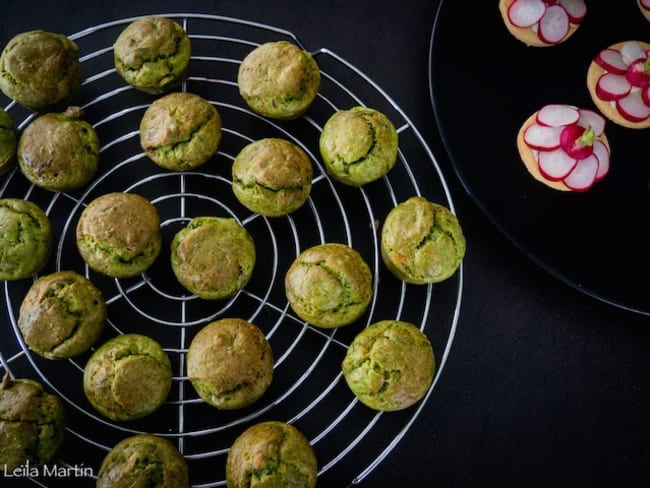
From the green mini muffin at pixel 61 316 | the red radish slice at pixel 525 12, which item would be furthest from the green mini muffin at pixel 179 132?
the red radish slice at pixel 525 12

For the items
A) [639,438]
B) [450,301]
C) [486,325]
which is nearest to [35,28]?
[450,301]

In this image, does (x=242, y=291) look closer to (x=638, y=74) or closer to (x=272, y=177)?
(x=272, y=177)

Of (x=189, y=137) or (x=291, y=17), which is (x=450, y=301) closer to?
(x=189, y=137)

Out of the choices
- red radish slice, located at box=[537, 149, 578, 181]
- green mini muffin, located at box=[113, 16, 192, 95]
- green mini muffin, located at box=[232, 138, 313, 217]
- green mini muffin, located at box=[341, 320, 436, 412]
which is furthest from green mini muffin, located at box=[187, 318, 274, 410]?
red radish slice, located at box=[537, 149, 578, 181]

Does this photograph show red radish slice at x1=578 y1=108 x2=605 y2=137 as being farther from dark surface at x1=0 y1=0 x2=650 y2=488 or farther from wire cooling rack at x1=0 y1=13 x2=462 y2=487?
wire cooling rack at x1=0 y1=13 x2=462 y2=487

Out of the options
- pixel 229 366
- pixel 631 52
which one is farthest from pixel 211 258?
pixel 631 52

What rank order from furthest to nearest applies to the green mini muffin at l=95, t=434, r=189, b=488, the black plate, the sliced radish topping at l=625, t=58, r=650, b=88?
the sliced radish topping at l=625, t=58, r=650, b=88
the black plate
the green mini muffin at l=95, t=434, r=189, b=488
